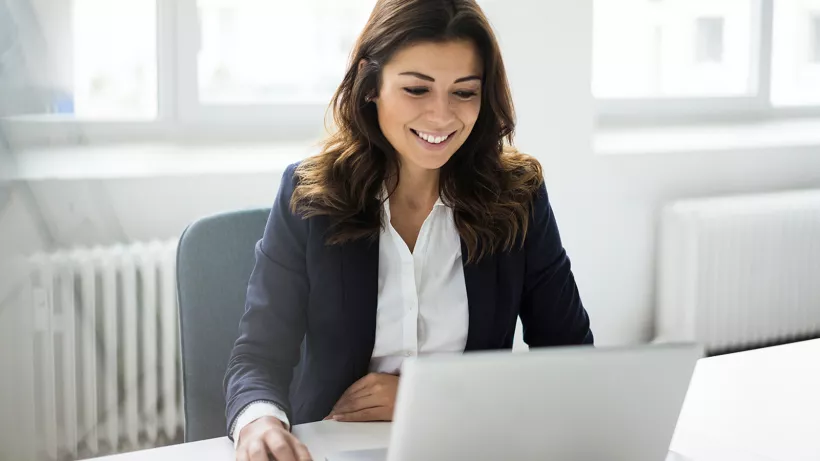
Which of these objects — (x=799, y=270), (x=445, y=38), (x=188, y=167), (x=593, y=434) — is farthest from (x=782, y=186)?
(x=593, y=434)

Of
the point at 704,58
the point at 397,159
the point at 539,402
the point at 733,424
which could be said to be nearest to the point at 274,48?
the point at 397,159

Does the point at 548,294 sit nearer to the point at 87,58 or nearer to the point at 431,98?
the point at 431,98

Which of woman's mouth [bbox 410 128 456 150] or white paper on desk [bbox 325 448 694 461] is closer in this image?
white paper on desk [bbox 325 448 694 461]

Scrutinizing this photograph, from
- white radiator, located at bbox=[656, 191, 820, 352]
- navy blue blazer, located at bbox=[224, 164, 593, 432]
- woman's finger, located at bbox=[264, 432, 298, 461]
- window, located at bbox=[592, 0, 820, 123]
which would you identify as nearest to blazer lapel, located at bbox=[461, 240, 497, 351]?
navy blue blazer, located at bbox=[224, 164, 593, 432]

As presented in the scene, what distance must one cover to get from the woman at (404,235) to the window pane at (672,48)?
189 centimetres

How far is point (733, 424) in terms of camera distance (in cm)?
130

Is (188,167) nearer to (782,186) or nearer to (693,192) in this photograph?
(693,192)

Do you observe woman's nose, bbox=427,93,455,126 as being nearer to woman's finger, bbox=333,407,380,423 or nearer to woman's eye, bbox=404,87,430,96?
woman's eye, bbox=404,87,430,96

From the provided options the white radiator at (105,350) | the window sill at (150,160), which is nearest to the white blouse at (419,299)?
the window sill at (150,160)

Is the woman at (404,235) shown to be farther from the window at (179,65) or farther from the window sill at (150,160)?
the window at (179,65)

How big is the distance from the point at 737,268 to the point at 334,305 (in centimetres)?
206

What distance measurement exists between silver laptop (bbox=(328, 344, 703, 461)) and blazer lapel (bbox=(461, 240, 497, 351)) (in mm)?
554

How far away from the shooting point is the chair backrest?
1507mm

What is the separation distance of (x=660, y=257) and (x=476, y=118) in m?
1.81
